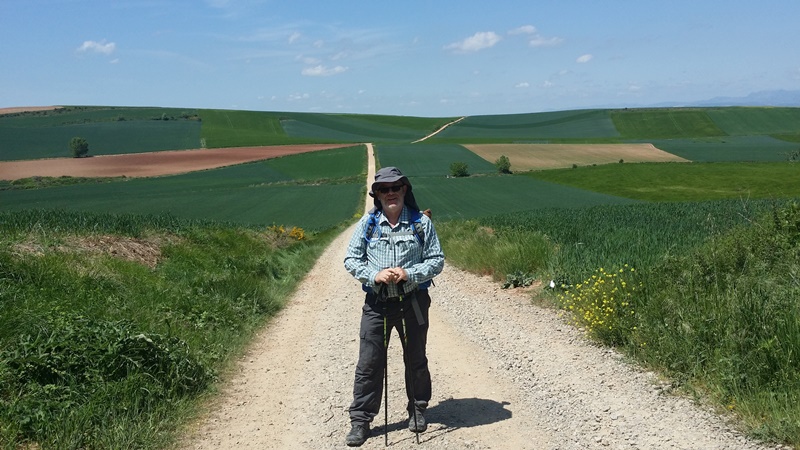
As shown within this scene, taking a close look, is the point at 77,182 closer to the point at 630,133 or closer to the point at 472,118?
the point at 630,133

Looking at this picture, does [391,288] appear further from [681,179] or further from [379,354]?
[681,179]

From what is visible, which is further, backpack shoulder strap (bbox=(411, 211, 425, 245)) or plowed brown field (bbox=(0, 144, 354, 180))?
plowed brown field (bbox=(0, 144, 354, 180))

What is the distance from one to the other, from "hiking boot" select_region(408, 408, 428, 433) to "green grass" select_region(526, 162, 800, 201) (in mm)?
44372

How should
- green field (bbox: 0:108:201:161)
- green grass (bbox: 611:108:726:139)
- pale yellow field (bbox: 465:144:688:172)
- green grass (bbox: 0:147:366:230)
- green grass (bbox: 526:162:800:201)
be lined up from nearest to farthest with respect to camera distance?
green grass (bbox: 0:147:366:230), green grass (bbox: 526:162:800:201), pale yellow field (bbox: 465:144:688:172), green field (bbox: 0:108:201:161), green grass (bbox: 611:108:726:139)

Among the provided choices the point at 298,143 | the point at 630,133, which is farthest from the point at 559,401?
the point at 630,133

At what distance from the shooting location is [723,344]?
6078 mm

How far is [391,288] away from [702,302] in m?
3.57

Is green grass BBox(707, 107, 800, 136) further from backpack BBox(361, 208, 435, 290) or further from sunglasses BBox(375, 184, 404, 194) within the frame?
sunglasses BBox(375, 184, 404, 194)

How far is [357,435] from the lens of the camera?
567cm

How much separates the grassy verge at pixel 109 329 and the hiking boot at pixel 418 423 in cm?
207

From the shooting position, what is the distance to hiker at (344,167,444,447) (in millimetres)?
5691

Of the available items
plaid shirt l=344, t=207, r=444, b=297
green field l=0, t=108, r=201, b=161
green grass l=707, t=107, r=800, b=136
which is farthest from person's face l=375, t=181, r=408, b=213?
green grass l=707, t=107, r=800, b=136

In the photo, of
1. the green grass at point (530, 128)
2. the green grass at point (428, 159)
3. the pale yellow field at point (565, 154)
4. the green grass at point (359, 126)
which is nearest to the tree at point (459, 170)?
the green grass at point (428, 159)

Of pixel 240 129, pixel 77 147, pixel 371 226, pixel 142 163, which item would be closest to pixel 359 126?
pixel 240 129
